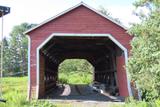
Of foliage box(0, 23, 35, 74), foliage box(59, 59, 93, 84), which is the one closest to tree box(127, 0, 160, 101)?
foliage box(59, 59, 93, 84)

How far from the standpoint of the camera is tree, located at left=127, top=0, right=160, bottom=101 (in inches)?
535

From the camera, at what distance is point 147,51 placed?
13875mm

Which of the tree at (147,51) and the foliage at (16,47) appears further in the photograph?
the foliage at (16,47)

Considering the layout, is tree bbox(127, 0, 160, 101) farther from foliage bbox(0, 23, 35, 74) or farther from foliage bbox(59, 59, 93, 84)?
foliage bbox(0, 23, 35, 74)

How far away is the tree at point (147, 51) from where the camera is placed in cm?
1359

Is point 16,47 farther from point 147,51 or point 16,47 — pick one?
point 147,51

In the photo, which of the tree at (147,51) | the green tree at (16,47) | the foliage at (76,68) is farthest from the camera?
the green tree at (16,47)

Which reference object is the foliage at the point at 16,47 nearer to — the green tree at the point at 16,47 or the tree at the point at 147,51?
the green tree at the point at 16,47

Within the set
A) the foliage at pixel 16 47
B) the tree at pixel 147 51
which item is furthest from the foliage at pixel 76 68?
the tree at pixel 147 51

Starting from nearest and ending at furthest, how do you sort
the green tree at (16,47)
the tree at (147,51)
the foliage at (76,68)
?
the tree at (147,51) < the foliage at (76,68) < the green tree at (16,47)

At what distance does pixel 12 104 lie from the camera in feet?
43.8

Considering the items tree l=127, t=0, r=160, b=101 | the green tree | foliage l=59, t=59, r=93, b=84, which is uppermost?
the green tree

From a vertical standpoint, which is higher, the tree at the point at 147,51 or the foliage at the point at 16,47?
the foliage at the point at 16,47

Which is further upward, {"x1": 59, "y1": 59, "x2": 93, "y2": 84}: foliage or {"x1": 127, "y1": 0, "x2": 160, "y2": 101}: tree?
{"x1": 59, "y1": 59, "x2": 93, "y2": 84}: foliage
